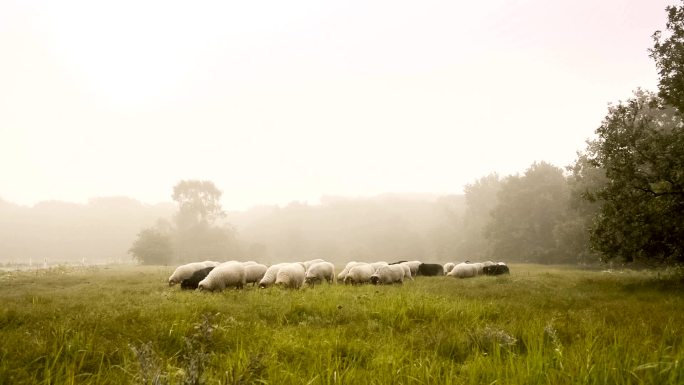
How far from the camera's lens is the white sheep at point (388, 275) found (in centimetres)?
1988

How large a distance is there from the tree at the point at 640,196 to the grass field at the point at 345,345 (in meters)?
5.31

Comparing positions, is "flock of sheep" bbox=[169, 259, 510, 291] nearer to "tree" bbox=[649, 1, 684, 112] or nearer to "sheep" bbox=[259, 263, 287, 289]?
"sheep" bbox=[259, 263, 287, 289]

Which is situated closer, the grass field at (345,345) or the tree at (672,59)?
the grass field at (345,345)

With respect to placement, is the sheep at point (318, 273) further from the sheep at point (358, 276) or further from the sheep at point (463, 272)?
the sheep at point (463, 272)

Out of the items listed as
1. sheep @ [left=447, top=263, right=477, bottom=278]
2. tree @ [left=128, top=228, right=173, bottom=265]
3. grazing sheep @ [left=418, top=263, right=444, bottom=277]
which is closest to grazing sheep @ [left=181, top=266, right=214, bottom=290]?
grazing sheep @ [left=418, top=263, right=444, bottom=277]

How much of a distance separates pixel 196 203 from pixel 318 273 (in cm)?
7125

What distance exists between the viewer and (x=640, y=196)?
17.4m

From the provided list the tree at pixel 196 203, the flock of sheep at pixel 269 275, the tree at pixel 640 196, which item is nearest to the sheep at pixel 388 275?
the flock of sheep at pixel 269 275

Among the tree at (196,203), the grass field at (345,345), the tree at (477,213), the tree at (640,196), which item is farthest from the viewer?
the tree at (196,203)

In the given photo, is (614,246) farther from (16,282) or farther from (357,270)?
(16,282)

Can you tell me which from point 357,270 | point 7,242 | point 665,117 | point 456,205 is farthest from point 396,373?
point 7,242

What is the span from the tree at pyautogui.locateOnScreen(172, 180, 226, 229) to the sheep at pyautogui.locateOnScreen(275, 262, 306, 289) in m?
68.8

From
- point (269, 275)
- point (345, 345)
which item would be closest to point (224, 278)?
point (269, 275)

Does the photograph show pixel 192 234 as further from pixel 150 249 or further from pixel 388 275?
pixel 388 275
